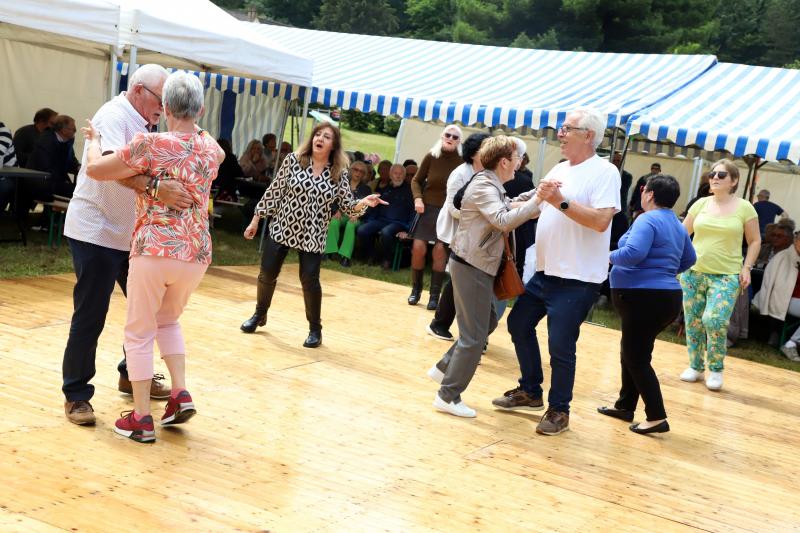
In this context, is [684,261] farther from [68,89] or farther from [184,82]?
[68,89]

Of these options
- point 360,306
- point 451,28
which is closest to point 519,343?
point 360,306

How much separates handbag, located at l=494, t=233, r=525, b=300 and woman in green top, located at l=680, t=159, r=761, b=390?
2415mm

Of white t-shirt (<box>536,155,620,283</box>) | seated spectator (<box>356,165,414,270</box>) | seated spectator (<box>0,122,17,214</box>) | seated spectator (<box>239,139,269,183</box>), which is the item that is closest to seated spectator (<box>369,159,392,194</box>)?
seated spectator (<box>356,165,414,270</box>)

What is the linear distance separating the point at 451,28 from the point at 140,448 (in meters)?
49.4

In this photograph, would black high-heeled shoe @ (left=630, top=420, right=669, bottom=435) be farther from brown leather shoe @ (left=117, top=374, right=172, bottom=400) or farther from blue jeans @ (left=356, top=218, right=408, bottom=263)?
blue jeans @ (left=356, top=218, right=408, bottom=263)

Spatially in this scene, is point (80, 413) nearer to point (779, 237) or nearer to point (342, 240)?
point (342, 240)

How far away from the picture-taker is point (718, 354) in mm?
7367

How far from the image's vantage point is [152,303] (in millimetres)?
4160

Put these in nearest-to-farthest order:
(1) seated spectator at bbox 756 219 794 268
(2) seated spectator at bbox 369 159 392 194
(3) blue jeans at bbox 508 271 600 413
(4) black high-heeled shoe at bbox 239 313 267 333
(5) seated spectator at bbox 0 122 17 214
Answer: (3) blue jeans at bbox 508 271 600 413 → (4) black high-heeled shoe at bbox 239 313 267 333 → (5) seated spectator at bbox 0 122 17 214 → (1) seated spectator at bbox 756 219 794 268 → (2) seated spectator at bbox 369 159 392 194

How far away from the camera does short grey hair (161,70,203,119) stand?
4.07m

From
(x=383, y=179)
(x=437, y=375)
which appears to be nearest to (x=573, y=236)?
(x=437, y=375)

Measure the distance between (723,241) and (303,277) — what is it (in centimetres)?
317

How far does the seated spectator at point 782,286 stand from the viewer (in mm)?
10148

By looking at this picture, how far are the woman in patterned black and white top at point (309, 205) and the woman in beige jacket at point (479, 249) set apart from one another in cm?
143
